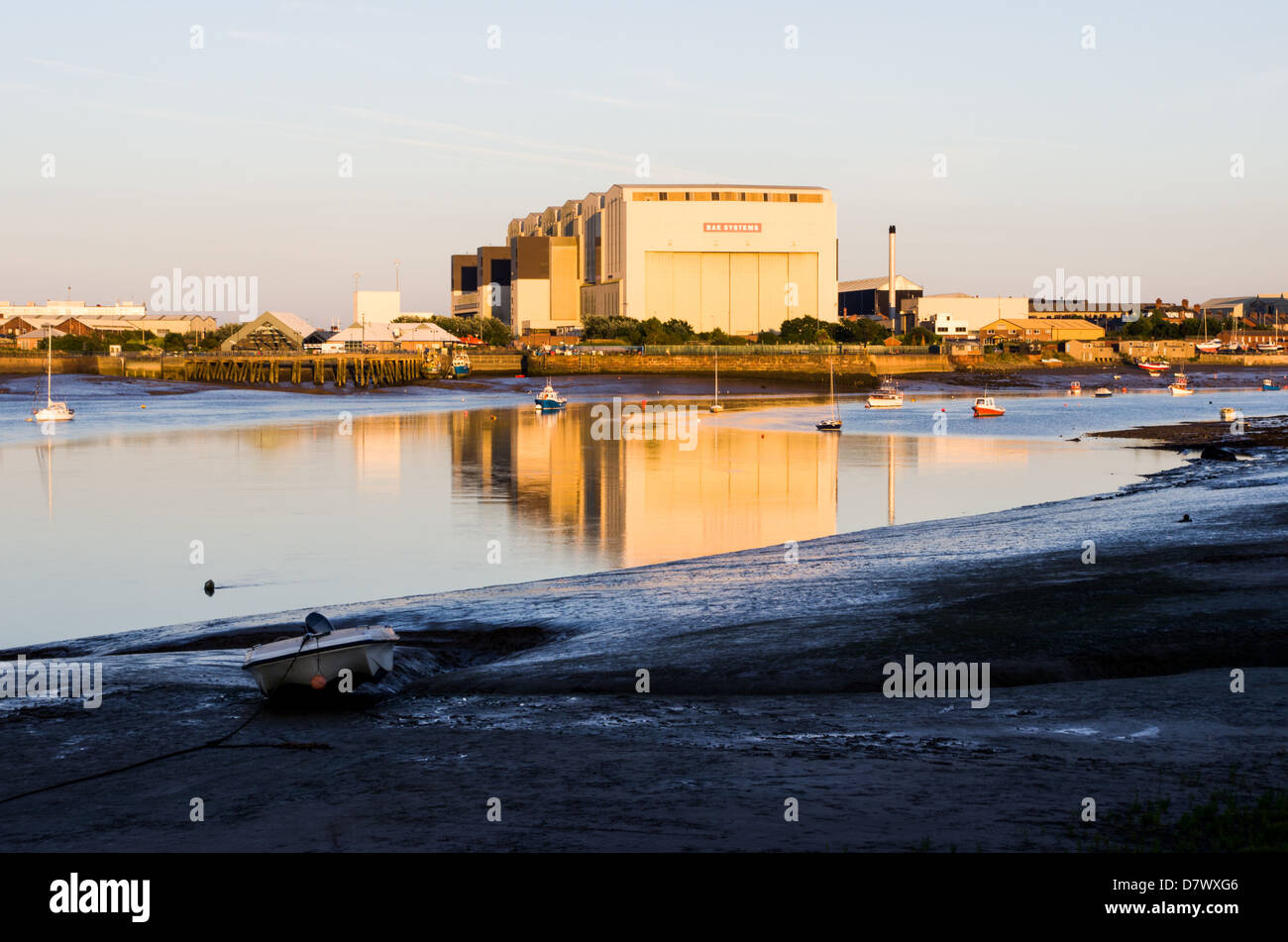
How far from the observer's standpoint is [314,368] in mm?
164750

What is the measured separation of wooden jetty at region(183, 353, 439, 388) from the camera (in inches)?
6280

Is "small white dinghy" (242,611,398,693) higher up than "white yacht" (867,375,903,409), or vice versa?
"white yacht" (867,375,903,409)

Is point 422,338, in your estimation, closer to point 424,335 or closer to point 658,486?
point 424,335

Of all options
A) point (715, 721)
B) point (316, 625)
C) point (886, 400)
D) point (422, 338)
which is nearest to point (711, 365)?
point (422, 338)

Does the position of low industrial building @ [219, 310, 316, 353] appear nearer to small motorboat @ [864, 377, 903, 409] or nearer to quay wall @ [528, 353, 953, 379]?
quay wall @ [528, 353, 953, 379]

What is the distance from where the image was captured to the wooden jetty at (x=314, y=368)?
523 feet

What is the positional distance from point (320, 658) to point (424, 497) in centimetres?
2851

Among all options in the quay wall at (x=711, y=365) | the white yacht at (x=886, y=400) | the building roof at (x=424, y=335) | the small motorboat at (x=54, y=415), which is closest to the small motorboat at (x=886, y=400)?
the white yacht at (x=886, y=400)

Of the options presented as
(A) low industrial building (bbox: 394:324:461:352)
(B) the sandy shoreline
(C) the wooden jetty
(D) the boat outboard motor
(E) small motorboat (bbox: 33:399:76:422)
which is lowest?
(B) the sandy shoreline

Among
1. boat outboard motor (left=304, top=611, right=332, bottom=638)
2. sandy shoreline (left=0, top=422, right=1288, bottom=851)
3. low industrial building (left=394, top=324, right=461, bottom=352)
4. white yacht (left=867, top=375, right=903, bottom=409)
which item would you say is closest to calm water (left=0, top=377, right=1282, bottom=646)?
sandy shoreline (left=0, top=422, right=1288, bottom=851)

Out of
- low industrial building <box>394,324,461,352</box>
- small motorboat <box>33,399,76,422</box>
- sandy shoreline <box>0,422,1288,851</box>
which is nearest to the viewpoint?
sandy shoreline <box>0,422,1288,851</box>

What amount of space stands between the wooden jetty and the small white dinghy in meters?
141

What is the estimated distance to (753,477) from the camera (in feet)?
171
